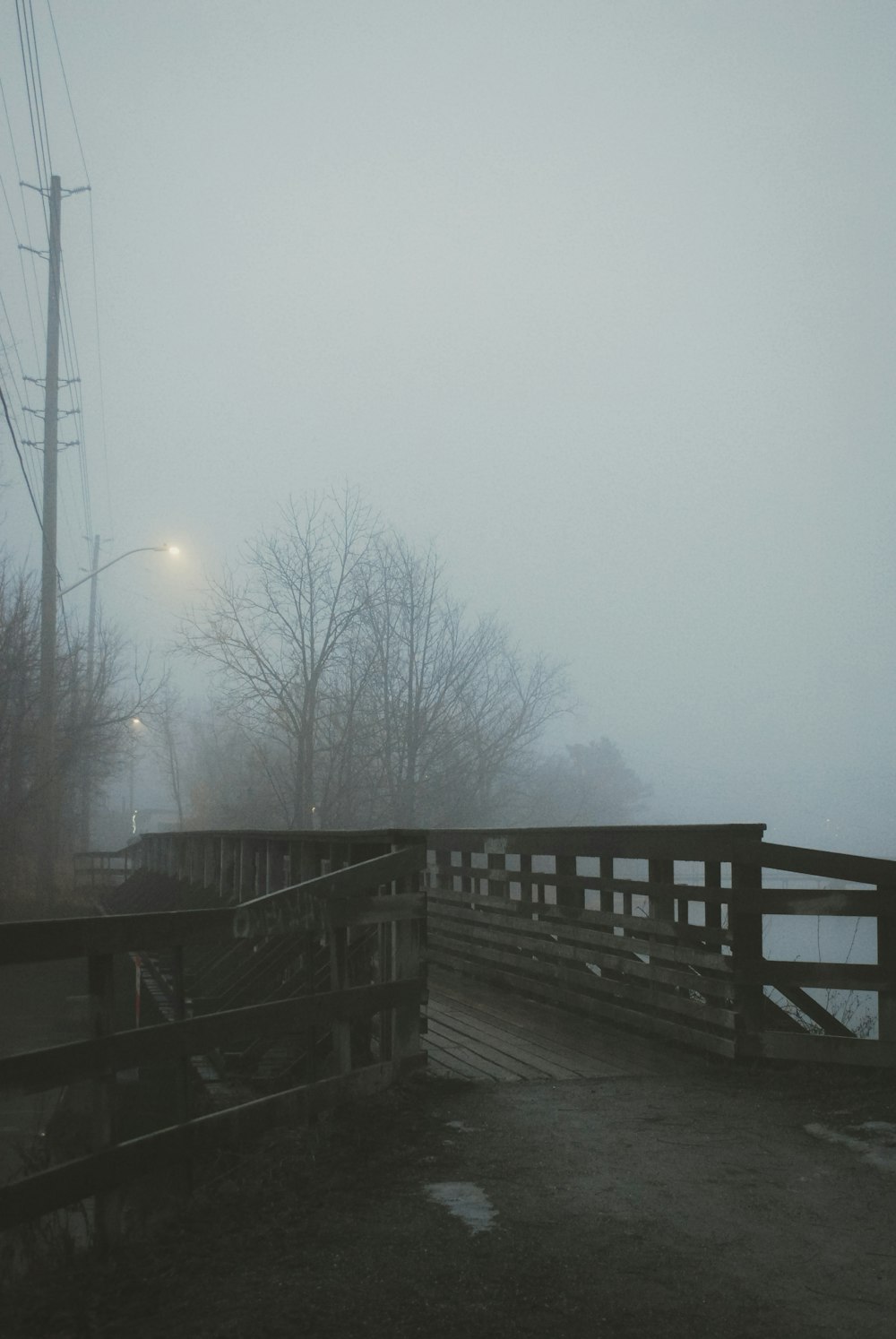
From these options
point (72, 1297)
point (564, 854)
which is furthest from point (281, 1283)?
point (564, 854)

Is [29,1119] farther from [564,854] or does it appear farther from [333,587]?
[333,587]

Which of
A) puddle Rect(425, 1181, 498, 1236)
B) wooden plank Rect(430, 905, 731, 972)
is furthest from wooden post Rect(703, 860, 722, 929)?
puddle Rect(425, 1181, 498, 1236)

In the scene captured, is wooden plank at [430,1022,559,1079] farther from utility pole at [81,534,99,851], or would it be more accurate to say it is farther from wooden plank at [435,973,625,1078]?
utility pole at [81,534,99,851]

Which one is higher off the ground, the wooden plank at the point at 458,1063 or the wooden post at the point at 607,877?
the wooden post at the point at 607,877

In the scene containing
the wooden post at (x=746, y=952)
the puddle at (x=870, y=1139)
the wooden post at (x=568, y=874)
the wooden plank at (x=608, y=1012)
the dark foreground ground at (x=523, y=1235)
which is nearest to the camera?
the dark foreground ground at (x=523, y=1235)

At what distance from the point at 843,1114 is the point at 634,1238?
2.11 metres

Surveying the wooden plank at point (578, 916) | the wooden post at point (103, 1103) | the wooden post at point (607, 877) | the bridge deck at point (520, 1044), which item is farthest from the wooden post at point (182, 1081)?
the wooden post at point (607, 877)

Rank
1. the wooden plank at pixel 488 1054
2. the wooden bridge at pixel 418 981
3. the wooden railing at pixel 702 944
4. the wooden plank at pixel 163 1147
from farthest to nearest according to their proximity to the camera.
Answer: the wooden plank at pixel 488 1054 → the wooden railing at pixel 702 944 → the wooden bridge at pixel 418 981 → the wooden plank at pixel 163 1147

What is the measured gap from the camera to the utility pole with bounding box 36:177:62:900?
2139 centimetres

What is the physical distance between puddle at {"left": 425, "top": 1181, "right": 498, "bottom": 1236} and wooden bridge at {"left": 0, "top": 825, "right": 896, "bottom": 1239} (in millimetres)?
785

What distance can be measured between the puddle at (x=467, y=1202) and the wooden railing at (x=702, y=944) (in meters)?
2.62

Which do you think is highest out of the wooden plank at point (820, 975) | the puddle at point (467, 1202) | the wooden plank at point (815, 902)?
the wooden plank at point (815, 902)

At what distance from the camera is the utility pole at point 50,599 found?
21.4m

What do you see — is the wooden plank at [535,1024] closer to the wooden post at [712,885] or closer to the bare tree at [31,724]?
the wooden post at [712,885]
